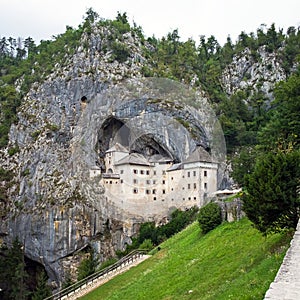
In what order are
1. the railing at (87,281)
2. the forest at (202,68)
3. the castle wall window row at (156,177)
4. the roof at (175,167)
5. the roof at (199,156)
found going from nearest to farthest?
the railing at (87,281) → the castle wall window row at (156,177) → the roof at (199,156) → the roof at (175,167) → the forest at (202,68)

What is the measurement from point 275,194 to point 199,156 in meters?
47.4

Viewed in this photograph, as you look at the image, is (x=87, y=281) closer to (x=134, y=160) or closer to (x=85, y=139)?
(x=134, y=160)

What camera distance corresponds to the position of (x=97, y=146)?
67.7 metres

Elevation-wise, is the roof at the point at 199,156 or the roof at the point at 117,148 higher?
the roof at the point at 117,148

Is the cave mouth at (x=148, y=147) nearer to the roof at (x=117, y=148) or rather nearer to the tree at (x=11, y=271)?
the roof at (x=117, y=148)

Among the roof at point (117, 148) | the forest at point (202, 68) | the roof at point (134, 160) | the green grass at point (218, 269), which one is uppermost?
the forest at point (202, 68)

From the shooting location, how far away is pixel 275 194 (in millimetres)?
15227

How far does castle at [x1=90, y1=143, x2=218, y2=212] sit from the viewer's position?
205 ft

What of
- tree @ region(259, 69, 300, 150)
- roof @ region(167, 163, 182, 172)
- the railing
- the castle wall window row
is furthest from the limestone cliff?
the railing

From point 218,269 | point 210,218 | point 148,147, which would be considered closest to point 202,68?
point 148,147

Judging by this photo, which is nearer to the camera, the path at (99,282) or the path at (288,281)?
the path at (288,281)

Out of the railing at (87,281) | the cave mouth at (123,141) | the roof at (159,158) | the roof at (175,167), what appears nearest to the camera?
the railing at (87,281)

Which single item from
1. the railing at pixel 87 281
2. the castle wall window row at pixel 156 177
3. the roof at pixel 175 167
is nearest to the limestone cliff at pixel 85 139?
the roof at pixel 175 167

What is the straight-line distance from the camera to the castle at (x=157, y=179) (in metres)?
62.5
